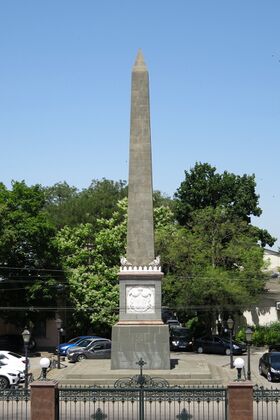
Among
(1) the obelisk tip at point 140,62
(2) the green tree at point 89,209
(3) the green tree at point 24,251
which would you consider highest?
(1) the obelisk tip at point 140,62

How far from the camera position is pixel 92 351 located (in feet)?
122

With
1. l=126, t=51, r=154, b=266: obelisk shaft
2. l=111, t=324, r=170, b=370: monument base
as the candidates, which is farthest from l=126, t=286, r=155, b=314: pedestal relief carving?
l=126, t=51, r=154, b=266: obelisk shaft

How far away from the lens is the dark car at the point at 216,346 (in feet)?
137

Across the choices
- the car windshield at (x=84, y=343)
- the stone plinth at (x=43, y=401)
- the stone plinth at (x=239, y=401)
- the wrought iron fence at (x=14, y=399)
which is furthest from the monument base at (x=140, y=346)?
the stone plinth at (x=239, y=401)

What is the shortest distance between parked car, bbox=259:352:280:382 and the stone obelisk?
4.12 meters

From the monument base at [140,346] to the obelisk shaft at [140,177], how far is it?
2.77 meters

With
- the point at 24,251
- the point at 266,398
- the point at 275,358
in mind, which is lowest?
the point at 275,358

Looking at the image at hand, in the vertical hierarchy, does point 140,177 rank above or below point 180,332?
above

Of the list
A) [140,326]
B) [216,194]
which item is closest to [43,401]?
[140,326]

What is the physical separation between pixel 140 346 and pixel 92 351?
856 cm

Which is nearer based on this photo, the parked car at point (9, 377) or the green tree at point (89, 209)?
the parked car at point (9, 377)

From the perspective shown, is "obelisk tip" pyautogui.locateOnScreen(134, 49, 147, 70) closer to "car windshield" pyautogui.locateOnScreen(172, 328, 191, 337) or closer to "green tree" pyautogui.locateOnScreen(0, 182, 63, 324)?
"green tree" pyautogui.locateOnScreen(0, 182, 63, 324)

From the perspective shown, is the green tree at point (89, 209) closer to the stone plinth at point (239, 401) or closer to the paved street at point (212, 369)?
the paved street at point (212, 369)

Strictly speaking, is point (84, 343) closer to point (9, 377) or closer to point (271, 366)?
point (9, 377)
